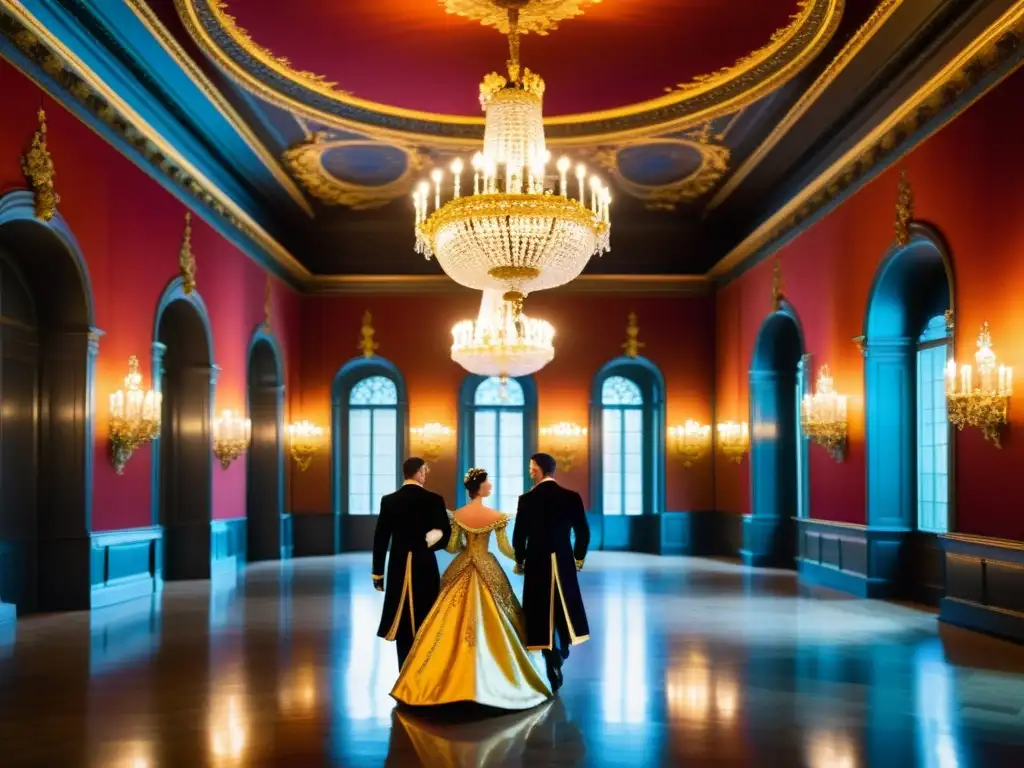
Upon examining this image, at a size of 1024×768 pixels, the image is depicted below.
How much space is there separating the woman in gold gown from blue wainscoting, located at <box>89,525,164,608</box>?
513cm

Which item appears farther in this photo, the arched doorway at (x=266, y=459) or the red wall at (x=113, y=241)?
the arched doorway at (x=266, y=459)

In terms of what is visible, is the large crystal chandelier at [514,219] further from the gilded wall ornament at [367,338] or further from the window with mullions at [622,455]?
the window with mullions at [622,455]

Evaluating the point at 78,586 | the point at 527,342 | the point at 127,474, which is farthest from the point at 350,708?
the point at 527,342

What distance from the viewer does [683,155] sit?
14.3m

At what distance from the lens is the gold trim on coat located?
6.43 meters

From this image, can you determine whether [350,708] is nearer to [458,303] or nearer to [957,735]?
[957,735]

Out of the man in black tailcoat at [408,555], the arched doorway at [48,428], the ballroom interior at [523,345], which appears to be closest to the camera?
the ballroom interior at [523,345]

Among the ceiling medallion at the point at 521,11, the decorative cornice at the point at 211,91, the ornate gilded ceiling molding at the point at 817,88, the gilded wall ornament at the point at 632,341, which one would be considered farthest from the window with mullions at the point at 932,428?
the decorative cornice at the point at 211,91

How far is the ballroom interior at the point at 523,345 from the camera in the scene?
6.11 m

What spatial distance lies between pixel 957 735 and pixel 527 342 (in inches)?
358

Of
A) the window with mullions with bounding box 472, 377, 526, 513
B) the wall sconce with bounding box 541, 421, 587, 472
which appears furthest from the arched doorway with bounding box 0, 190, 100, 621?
the wall sconce with bounding box 541, 421, 587, 472

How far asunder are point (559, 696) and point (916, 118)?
6.65 metres

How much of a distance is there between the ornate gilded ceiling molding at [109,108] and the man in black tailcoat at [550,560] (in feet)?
17.5

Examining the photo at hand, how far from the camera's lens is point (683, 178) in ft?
51.0
